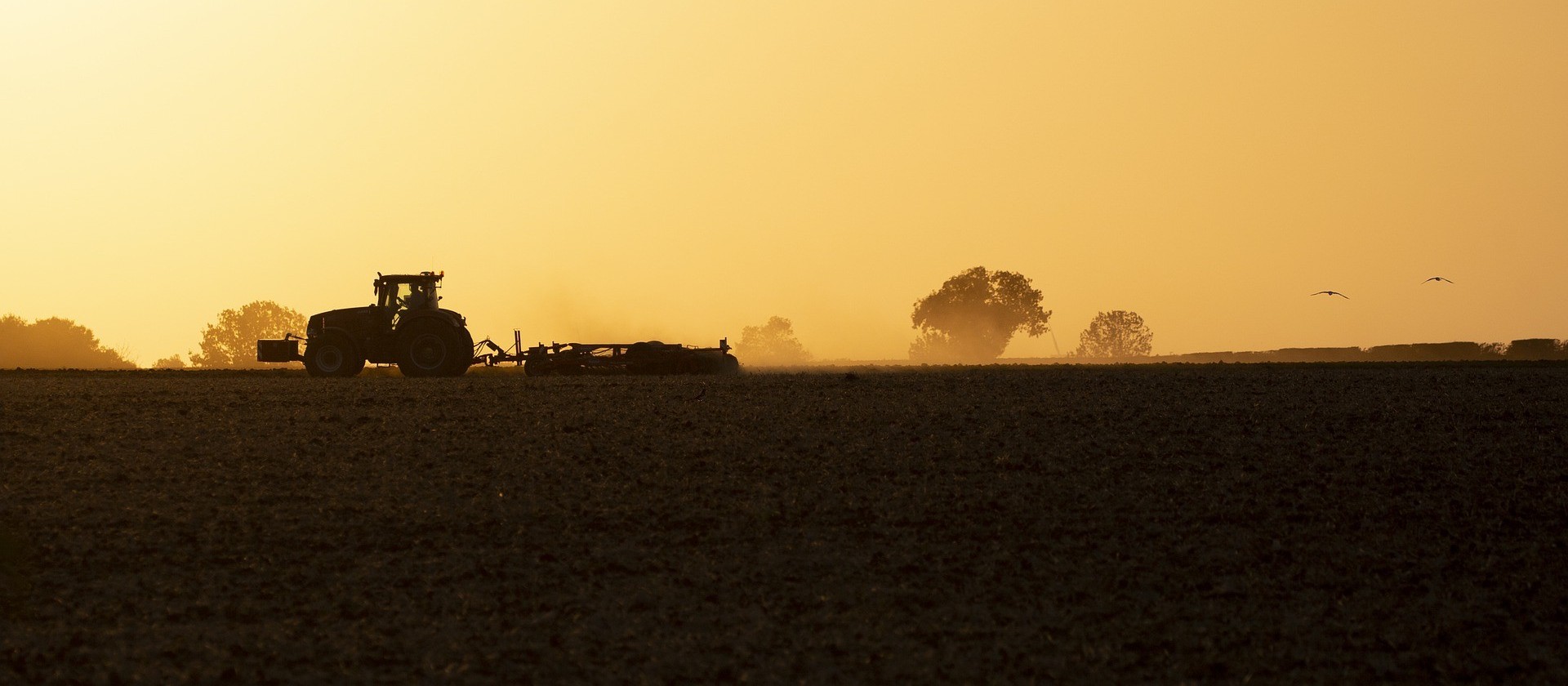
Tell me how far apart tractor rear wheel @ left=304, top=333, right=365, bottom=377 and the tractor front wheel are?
1635 mm

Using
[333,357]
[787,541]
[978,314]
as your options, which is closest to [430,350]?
[333,357]

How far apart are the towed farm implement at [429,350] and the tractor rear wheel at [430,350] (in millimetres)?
22

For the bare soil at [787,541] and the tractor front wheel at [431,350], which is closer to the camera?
the bare soil at [787,541]

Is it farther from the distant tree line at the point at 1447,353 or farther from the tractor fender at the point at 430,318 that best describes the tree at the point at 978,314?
the tractor fender at the point at 430,318

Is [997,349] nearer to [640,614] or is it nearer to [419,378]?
[419,378]

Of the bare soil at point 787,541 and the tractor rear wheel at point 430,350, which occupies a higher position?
the tractor rear wheel at point 430,350

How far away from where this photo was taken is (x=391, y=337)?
38281mm

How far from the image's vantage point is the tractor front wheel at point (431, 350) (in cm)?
3772

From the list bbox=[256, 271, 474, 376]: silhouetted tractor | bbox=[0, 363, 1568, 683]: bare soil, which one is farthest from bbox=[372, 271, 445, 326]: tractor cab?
bbox=[0, 363, 1568, 683]: bare soil

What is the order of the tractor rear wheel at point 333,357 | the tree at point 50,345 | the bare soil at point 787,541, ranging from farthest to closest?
the tree at point 50,345
the tractor rear wheel at point 333,357
the bare soil at point 787,541

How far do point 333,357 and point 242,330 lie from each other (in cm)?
9351

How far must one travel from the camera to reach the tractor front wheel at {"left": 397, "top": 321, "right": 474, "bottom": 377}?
124 ft

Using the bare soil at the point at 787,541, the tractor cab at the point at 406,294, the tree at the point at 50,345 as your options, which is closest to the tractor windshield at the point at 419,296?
the tractor cab at the point at 406,294

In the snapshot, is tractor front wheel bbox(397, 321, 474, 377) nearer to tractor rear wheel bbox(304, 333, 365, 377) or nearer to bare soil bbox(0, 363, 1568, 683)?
tractor rear wheel bbox(304, 333, 365, 377)
